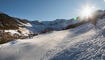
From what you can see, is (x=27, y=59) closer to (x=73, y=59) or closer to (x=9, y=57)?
(x=9, y=57)

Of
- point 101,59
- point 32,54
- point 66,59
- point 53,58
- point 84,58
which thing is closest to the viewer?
point 101,59

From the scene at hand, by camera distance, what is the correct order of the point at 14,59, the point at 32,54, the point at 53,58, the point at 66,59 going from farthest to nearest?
the point at 32,54
the point at 14,59
the point at 53,58
the point at 66,59

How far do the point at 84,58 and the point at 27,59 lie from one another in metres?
4.70

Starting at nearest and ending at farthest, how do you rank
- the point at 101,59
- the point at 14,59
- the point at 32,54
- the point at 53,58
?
the point at 101,59
the point at 53,58
the point at 14,59
the point at 32,54

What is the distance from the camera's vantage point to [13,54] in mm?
7301

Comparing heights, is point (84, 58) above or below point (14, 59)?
above

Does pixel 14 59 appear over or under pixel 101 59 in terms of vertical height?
under

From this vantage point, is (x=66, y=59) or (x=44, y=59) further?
(x=44, y=59)

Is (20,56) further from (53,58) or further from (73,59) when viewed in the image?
(73,59)

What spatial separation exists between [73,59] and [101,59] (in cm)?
177

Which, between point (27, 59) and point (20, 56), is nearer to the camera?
point (27, 59)

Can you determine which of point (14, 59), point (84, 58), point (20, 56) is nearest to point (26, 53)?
point (20, 56)

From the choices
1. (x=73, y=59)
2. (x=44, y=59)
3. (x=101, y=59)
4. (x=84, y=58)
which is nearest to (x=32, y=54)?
(x=44, y=59)

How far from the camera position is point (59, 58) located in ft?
19.6
